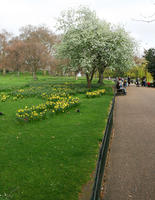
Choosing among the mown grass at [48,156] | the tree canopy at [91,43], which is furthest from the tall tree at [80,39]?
the mown grass at [48,156]

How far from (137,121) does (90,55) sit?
46.8ft

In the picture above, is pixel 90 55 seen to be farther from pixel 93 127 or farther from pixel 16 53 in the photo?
pixel 16 53

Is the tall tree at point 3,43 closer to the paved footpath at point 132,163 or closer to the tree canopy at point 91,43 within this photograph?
the tree canopy at point 91,43

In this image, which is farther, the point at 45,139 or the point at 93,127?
the point at 93,127

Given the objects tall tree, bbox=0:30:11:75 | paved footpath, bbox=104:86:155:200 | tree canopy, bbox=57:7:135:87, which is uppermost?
tall tree, bbox=0:30:11:75

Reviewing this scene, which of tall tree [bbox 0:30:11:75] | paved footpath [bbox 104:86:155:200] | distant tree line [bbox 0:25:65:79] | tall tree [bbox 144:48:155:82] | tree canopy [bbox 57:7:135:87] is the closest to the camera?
paved footpath [bbox 104:86:155:200]

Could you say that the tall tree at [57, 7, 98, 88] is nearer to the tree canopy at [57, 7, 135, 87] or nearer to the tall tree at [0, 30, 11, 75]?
the tree canopy at [57, 7, 135, 87]

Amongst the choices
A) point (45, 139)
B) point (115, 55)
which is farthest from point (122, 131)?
point (115, 55)

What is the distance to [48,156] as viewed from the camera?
586 centimetres

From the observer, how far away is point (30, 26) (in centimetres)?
6981

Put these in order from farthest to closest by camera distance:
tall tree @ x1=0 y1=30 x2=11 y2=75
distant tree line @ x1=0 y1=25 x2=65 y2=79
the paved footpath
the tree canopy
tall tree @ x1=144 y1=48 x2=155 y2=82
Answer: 1. tall tree @ x1=0 y1=30 x2=11 y2=75
2. distant tree line @ x1=0 y1=25 x2=65 y2=79
3. tall tree @ x1=144 y1=48 x2=155 y2=82
4. the tree canopy
5. the paved footpath

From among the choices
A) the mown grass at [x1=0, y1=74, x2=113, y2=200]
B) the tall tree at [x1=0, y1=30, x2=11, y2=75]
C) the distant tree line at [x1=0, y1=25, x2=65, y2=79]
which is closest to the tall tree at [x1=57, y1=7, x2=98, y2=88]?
the mown grass at [x1=0, y1=74, x2=113, y2=200]

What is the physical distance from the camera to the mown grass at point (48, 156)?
4.29 m

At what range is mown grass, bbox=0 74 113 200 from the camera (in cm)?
429
